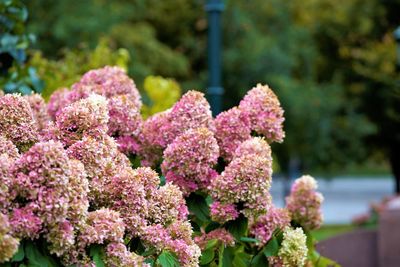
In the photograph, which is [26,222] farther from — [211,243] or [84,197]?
[211,243]

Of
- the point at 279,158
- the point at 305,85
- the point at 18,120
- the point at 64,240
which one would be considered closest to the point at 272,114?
the point at 18,120

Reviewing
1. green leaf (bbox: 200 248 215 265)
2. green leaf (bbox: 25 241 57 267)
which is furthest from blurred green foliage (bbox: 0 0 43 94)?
green leaf (bbox: 25 241 57 267)

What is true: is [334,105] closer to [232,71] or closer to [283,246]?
[232,71]

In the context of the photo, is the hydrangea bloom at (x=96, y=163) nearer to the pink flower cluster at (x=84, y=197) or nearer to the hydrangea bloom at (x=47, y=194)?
the pink flower cluster at (x=84, y=197)

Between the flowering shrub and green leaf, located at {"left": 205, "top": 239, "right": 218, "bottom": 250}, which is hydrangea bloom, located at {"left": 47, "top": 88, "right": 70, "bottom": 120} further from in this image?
green leaf, located at {"left": 205, "top": 239, "right": 218, "bottom": 250}

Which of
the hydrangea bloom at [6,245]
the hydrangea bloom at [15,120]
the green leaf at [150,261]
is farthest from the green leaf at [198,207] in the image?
the hydrangea bloom at [6,245]

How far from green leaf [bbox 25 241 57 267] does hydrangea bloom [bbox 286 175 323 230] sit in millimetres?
1547

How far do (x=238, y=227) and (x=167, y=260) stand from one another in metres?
0.50

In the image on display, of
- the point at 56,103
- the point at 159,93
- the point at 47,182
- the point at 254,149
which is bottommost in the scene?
the point at 47,182

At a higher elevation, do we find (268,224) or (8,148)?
(268,224)

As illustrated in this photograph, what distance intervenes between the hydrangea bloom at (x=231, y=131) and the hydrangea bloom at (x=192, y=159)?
227 millimetres

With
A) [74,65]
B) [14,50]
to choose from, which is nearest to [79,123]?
[14,50]

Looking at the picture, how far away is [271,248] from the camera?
10.7ft

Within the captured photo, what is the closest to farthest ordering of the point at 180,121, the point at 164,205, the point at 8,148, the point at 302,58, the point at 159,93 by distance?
the point at 8,148
the point at 164,205
the point at 180,121
the point at 159,93
the point at 302,58
